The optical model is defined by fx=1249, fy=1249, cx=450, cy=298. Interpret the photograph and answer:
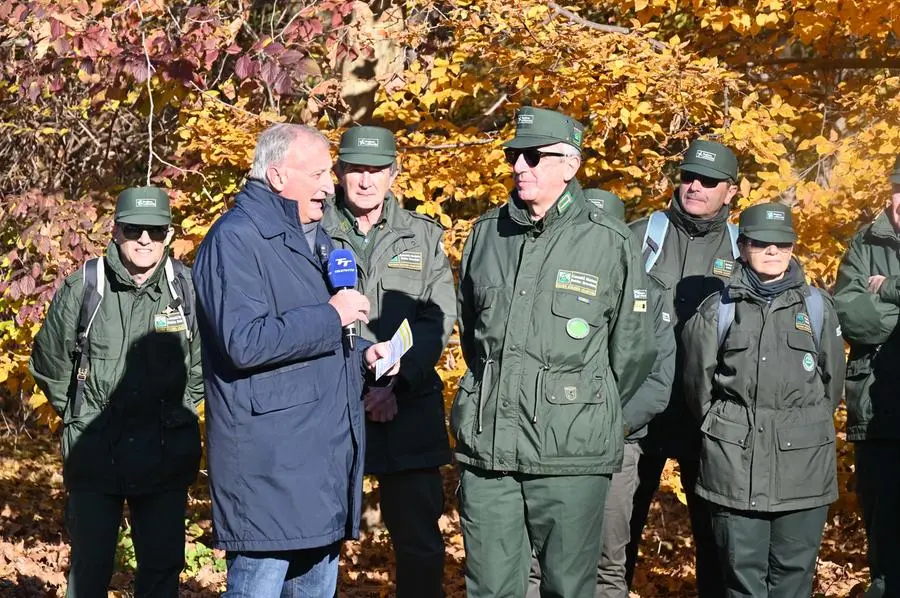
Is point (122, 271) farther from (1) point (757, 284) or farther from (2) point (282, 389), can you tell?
(1) point (757, 284)

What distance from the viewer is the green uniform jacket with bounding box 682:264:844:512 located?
512 centimetres

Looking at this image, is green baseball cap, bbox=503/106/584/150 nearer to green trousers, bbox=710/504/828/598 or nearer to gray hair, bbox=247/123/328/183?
gray hair, bbox=247/123/328/183

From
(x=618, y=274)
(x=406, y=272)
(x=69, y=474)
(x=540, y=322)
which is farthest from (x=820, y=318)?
(x=69, y=474)

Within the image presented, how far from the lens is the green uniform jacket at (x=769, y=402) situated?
5117mm

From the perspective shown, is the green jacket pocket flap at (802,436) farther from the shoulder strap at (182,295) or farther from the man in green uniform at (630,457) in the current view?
the shoulder strap at (182,295)

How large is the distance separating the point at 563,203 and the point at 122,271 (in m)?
2.04

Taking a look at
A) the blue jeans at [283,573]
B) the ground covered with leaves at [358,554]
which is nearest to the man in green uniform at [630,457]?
the blue jeans at [283,573]

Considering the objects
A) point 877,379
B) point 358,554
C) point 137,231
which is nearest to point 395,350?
point 137,231

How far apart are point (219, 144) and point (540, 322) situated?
3177mm

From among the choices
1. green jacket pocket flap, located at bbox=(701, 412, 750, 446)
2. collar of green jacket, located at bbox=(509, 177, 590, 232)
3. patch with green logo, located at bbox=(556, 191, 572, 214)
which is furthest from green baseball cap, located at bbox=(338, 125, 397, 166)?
green jacket pocket flap, located at bbox=(701, 412, 750, 446)

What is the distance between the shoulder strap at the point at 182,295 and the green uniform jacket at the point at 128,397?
3 cm

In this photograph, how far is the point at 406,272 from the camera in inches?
221

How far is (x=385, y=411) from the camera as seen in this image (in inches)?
215

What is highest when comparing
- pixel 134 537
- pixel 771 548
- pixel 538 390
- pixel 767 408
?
pixel 538 390
